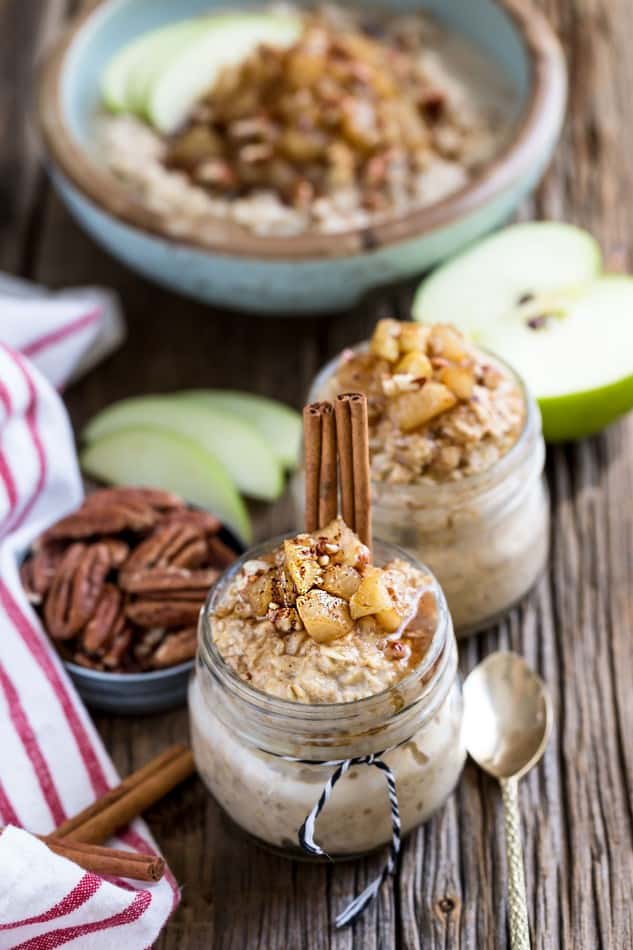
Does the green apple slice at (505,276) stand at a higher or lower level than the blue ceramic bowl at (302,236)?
lower

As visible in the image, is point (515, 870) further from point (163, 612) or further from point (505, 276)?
point (505, 276)

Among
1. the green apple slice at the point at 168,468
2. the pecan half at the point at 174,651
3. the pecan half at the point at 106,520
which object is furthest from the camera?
the green apple slice at the point at 168,468

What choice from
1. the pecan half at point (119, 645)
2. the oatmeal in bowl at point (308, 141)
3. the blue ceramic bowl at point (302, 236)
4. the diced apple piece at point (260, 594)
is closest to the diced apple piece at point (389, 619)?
the diced apple piece at point (260, 594)

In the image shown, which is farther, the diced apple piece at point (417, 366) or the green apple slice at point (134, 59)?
the green apple slice at point (134, 59)

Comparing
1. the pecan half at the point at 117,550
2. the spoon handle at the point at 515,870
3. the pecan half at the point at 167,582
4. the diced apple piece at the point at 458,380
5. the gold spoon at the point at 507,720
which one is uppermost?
the diced apple piece at the point at 458,380

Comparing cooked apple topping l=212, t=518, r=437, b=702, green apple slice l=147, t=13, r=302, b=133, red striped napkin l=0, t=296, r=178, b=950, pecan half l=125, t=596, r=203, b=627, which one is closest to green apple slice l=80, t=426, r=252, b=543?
red striped napkin l=0, t=296, r=178, b=950

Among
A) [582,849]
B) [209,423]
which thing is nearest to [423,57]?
[209,423]

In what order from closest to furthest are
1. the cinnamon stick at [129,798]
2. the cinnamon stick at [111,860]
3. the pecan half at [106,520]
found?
the cinnamon stick at [111,860]
the cinnamon stick at [129,798]
the pecan half at [106,520]

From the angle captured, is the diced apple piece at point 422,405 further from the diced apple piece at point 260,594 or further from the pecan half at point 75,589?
the pecan half at point 75,589
